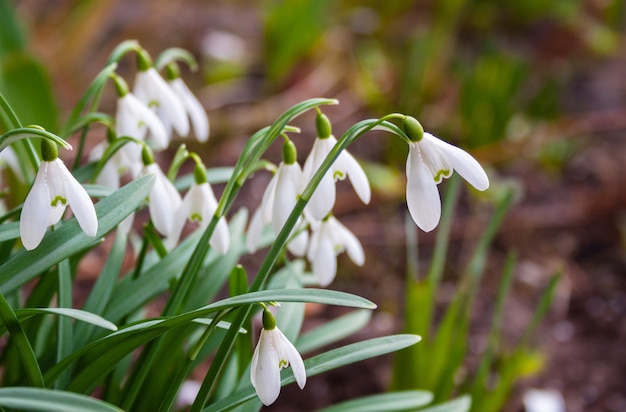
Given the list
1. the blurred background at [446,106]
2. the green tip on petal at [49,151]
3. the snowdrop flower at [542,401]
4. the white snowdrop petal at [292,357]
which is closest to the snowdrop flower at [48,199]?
the green tip on petal at [49,151]

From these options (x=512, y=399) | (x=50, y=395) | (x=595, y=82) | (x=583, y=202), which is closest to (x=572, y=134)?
(x=583, y=202)

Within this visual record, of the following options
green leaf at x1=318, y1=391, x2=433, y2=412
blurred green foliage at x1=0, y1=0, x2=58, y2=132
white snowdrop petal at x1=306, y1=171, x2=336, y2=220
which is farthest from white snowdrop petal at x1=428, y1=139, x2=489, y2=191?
blurred green foliage at x1=0, y1=0, x2=58, y2=132

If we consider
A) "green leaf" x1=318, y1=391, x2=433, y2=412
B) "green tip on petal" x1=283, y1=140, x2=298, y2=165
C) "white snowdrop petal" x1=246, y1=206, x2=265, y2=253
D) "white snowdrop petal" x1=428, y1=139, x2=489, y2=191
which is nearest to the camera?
"white snowdrop petal" x1=428, y1=139, x2=489, y2=191

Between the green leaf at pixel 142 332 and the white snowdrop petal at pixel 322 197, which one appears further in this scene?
the white snowdrop petal at pixel 322 197

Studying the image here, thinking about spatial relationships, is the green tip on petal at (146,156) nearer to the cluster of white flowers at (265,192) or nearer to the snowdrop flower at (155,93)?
the cluster of white flowers at (265,192)

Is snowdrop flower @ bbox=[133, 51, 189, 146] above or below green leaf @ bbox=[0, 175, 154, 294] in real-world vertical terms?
above

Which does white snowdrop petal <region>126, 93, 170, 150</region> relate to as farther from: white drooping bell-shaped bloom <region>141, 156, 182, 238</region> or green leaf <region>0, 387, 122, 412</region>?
green leaf <region>0, 387, 122, 412</region>
